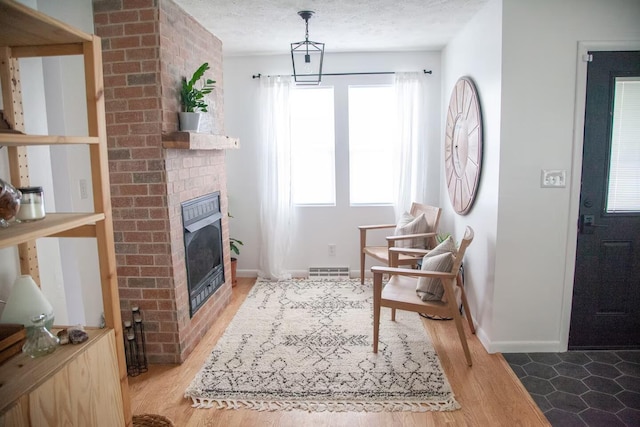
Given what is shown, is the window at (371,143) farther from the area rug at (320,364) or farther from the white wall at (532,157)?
the white wall at (532,157)

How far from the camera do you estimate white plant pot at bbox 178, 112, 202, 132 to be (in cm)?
261

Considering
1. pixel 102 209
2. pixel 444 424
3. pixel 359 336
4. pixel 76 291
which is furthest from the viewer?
pixel 359 336

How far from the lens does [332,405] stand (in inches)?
86.4

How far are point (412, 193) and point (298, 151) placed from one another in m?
1.32

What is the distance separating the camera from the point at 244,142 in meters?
4.32

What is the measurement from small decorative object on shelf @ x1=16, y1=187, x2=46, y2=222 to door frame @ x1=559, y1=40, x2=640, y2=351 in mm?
2881

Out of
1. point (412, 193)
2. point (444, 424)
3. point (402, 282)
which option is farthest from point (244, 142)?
point (444, 424)

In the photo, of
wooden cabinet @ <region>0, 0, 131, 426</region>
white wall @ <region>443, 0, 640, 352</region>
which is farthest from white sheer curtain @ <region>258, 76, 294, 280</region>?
wooden cabinet @ <region>0, 0, 131, 426</region>

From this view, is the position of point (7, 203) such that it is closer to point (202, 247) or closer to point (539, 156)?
point (202, 247)

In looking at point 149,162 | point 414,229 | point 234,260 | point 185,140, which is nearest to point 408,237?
point 414,229

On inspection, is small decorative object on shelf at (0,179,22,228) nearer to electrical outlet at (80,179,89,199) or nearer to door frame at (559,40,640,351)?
electrical outlet at (80,179,89,199)

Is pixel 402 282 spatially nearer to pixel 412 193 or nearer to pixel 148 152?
pixel 412 193

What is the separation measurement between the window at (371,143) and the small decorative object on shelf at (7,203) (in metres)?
3.38

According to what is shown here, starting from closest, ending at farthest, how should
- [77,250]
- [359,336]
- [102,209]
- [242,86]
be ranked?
[102,209] → [77,250] → [359,336] → [242,86]
